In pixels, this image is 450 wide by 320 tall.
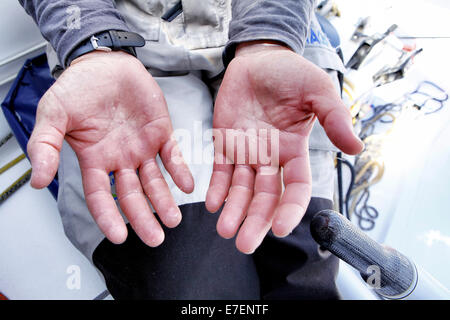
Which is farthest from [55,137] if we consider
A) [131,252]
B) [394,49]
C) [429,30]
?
[429,30]

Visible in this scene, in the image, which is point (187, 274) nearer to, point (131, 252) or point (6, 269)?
point (131, 252)

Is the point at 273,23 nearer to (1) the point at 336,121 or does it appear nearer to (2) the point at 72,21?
(1) the point at 336,121

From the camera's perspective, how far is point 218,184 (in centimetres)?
54

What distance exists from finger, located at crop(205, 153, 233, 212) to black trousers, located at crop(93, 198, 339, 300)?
8cm

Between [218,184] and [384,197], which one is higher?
[218,184]

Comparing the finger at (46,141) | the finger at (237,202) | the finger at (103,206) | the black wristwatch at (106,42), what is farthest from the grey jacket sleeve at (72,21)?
the finger at (237,202)

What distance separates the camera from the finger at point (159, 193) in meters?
0.51

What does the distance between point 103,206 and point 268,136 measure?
37 centimetres

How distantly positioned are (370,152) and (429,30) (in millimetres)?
576

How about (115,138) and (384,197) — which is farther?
(384,197)

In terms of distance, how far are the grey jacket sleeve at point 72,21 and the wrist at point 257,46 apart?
0.29 metres

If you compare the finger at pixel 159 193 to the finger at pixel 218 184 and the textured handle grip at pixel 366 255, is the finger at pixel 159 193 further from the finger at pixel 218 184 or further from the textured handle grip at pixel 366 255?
the textured handle grip at pixel 366 255

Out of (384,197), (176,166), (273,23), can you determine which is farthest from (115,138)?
(384,197)
